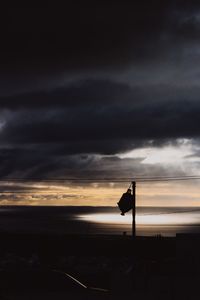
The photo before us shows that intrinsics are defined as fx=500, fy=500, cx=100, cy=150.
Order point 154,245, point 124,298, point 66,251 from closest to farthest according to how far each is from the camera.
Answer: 1. point 124,298
2. point 154,245
3. point 66,251

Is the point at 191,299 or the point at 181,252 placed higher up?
the point at 181,252

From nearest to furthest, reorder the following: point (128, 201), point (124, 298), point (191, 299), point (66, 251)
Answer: point (124, 298)
point (191, 299)
point (128, 201)
point (66, 251)

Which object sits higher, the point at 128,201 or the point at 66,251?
the point at 128,201

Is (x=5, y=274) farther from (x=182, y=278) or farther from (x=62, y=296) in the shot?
(x=182, y=278)

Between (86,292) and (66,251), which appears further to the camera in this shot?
(66,251)

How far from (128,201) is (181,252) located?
10.8 meters

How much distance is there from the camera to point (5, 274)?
14.8 metres

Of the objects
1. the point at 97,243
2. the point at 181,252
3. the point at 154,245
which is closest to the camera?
the point at 181,252

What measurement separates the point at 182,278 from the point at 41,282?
8.97 metres

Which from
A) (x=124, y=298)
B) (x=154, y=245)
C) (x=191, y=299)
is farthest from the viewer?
(x=154, y=245)

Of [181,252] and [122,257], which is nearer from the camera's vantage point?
[181,252]

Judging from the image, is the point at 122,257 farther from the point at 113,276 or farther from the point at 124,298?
the point at 124,298

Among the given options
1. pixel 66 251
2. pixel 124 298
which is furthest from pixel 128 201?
pixel 66 251

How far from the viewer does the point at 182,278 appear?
21734mm
